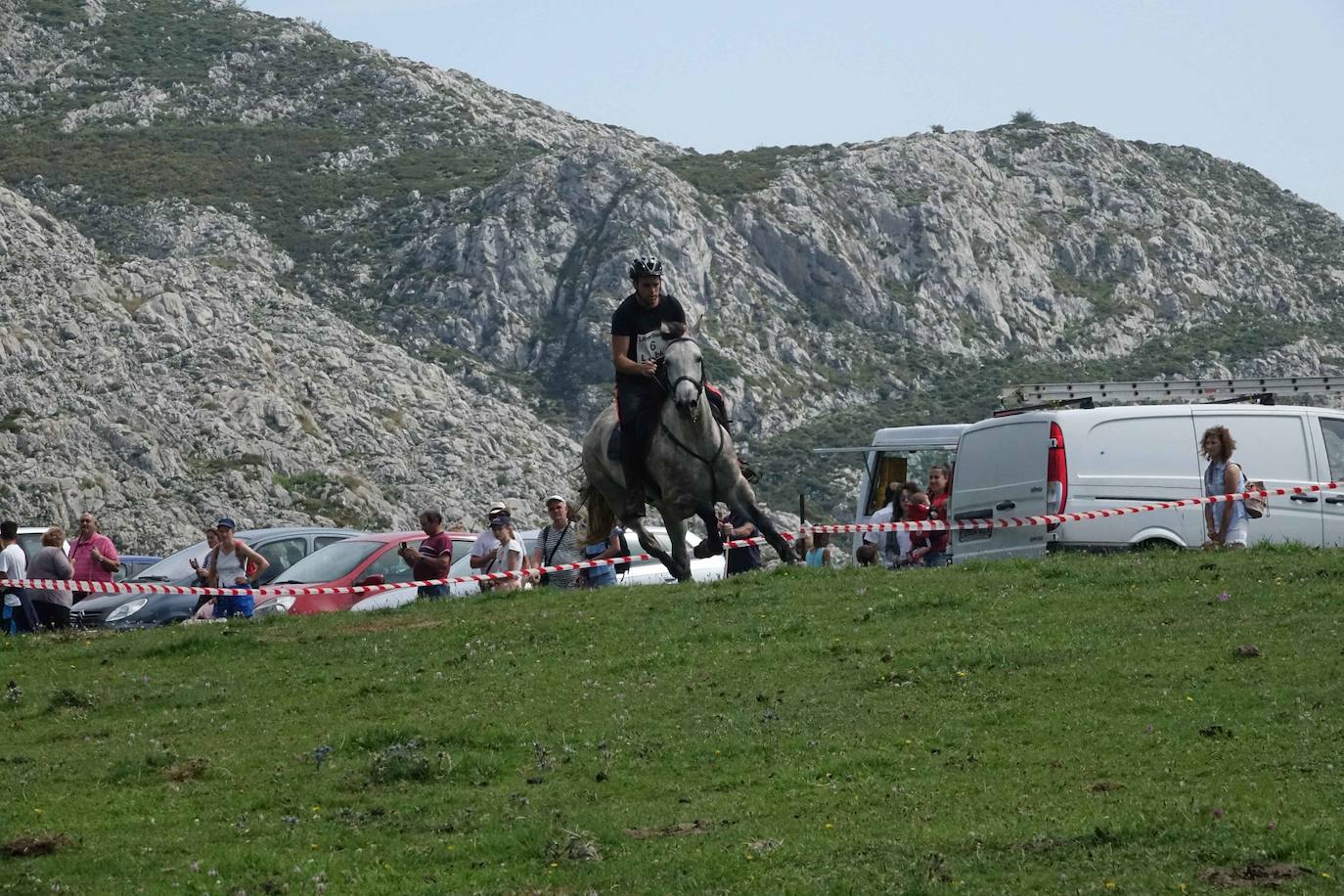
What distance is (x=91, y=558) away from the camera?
1006 inches

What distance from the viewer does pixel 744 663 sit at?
14234mm

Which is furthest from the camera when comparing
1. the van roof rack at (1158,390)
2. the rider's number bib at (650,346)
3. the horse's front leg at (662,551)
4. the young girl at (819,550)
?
the young girl at (819,550)

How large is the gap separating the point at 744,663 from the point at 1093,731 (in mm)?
3591

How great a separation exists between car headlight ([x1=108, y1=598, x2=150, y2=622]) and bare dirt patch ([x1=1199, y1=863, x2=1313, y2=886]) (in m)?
20.0

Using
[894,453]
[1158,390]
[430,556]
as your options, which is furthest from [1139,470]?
[894,453]

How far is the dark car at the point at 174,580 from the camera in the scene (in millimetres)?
25109

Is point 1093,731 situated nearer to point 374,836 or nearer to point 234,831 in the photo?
point 374,836

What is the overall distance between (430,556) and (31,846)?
12779 mm

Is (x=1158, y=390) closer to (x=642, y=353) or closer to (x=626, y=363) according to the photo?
(x=642, y=353)

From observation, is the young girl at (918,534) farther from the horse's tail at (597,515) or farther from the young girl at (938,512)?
the horse's tail at (597,515)

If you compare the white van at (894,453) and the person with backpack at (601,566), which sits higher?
the white van at (894,453)

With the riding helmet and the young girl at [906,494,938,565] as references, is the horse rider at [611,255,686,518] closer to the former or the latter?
the riding helmet

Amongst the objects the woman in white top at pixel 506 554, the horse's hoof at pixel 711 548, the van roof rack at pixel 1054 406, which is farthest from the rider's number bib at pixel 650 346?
the van roof rack at pixel 1054 406

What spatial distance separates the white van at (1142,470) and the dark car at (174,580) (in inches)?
413
